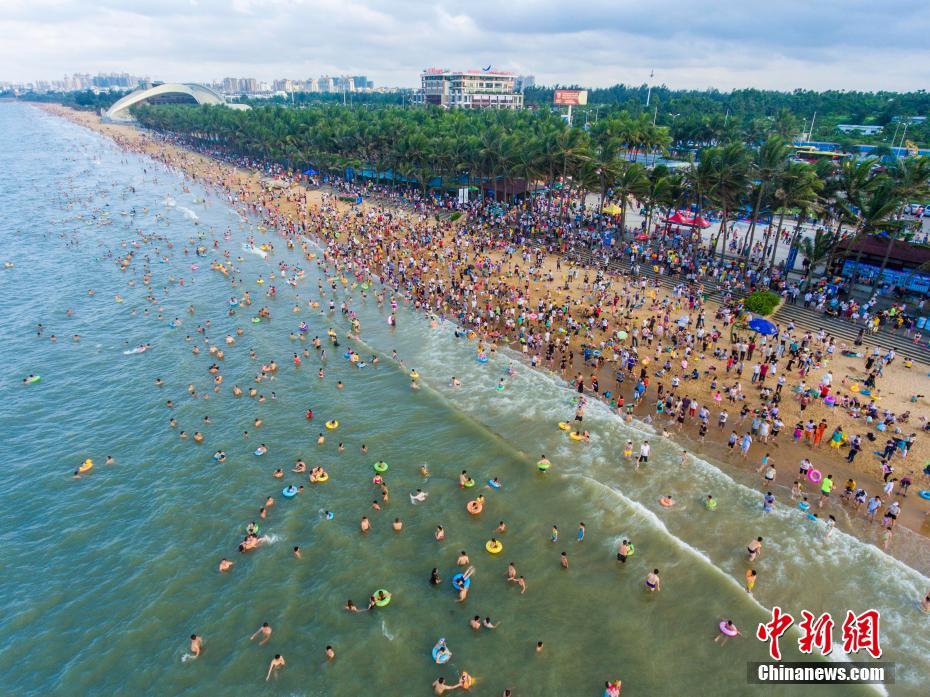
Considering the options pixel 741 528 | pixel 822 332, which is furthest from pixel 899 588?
pixel 822 332

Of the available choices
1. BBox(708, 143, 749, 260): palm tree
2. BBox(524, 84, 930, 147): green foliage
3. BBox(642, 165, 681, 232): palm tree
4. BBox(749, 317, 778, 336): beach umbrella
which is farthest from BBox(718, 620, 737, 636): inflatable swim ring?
BBox(524, 84, 930, 147): green foliage

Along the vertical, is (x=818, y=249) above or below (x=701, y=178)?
below

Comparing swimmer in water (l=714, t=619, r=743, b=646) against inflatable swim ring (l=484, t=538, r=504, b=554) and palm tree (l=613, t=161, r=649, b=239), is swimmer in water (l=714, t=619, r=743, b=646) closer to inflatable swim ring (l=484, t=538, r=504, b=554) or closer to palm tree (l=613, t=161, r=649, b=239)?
inflatable swim ring (l=484, t=538, r=504, b=554)

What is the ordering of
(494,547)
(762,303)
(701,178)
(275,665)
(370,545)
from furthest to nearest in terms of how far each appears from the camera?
1. (701,178)
2. (762,303)
3. (370,545)
4. (494,547)
5. (275,665)

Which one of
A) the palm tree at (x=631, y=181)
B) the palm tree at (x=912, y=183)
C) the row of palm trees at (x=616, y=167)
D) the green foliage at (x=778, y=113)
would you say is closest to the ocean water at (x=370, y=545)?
the palm tree at (x=631, y=181)

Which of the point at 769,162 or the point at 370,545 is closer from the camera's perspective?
the point at 370,545

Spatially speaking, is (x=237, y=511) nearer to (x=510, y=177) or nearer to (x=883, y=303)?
(x=883, y=303)

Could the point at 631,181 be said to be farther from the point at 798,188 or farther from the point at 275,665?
the point at 275,665

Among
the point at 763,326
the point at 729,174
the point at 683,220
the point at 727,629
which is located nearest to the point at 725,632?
the point at 727,629
